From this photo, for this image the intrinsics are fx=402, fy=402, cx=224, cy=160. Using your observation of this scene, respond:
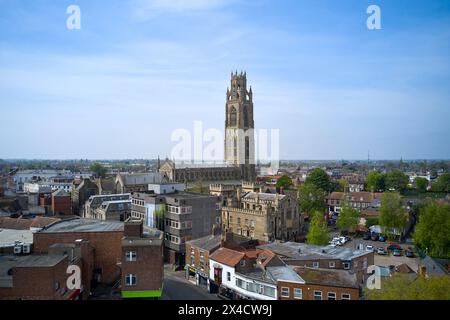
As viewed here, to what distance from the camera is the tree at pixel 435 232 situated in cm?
2134

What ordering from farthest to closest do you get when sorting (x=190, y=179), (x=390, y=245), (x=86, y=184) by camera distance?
(x=190, y=179) → (x=86, y=184) → (x=390, y=245)

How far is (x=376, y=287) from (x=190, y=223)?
1237 cm

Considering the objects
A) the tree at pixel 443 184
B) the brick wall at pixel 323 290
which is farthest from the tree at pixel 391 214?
the tree at pixel 443 184

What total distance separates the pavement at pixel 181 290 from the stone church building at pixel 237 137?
23.6m

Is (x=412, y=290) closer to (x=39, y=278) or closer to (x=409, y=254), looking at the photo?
(x=39, y=278)

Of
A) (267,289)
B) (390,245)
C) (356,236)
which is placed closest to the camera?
(267,289)

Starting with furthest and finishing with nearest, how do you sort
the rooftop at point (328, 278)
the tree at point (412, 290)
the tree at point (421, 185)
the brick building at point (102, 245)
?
the tree at point (421, 185)
the brick building at point (102, 245)
the rooftop at point (328, 278)
the tree at point (412, 290)

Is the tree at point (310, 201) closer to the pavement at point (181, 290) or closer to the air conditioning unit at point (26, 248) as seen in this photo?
the pavement at point (181, 290)

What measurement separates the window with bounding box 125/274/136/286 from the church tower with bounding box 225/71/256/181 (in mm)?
31506
